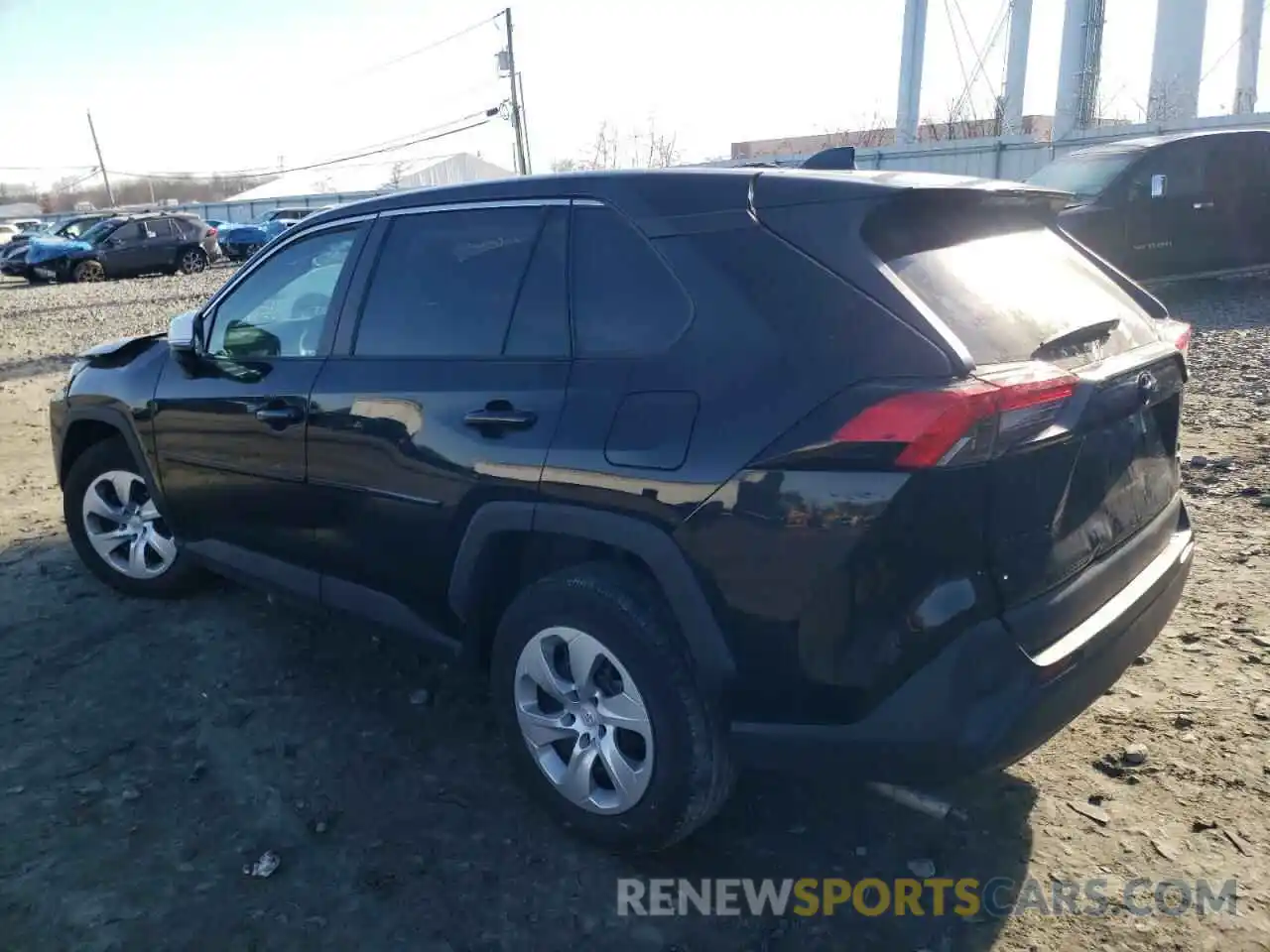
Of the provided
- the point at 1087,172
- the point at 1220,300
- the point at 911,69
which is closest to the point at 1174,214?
the point at 1087,172

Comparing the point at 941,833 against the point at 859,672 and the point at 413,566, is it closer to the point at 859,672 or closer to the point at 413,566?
the point at 859,672

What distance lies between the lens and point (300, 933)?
251cm

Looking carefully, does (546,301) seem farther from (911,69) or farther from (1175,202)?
(911,69)

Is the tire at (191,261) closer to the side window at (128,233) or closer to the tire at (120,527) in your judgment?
the side window at (128,233)

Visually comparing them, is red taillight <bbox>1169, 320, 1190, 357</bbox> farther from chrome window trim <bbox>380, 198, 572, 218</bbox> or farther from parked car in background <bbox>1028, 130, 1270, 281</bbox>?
parked car in background <bbox>1028, 130, 1270, 281</bbox>

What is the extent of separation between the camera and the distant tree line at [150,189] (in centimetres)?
9744

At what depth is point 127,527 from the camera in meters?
4.54

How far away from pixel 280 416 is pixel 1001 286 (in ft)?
7.79

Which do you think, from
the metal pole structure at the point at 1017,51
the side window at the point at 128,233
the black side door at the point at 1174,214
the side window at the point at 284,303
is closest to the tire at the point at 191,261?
the side window at the point at 128,233

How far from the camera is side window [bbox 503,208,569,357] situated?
9.19 ft

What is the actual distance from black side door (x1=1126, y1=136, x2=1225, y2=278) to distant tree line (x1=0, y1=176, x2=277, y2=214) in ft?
317

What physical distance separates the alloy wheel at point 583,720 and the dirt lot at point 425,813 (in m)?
0.22

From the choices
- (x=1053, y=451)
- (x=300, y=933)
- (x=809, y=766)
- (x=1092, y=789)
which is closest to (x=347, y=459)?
(x=300, y=933)

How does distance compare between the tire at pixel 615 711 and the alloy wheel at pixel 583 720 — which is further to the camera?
the alloy wheel at pixel 583 720
